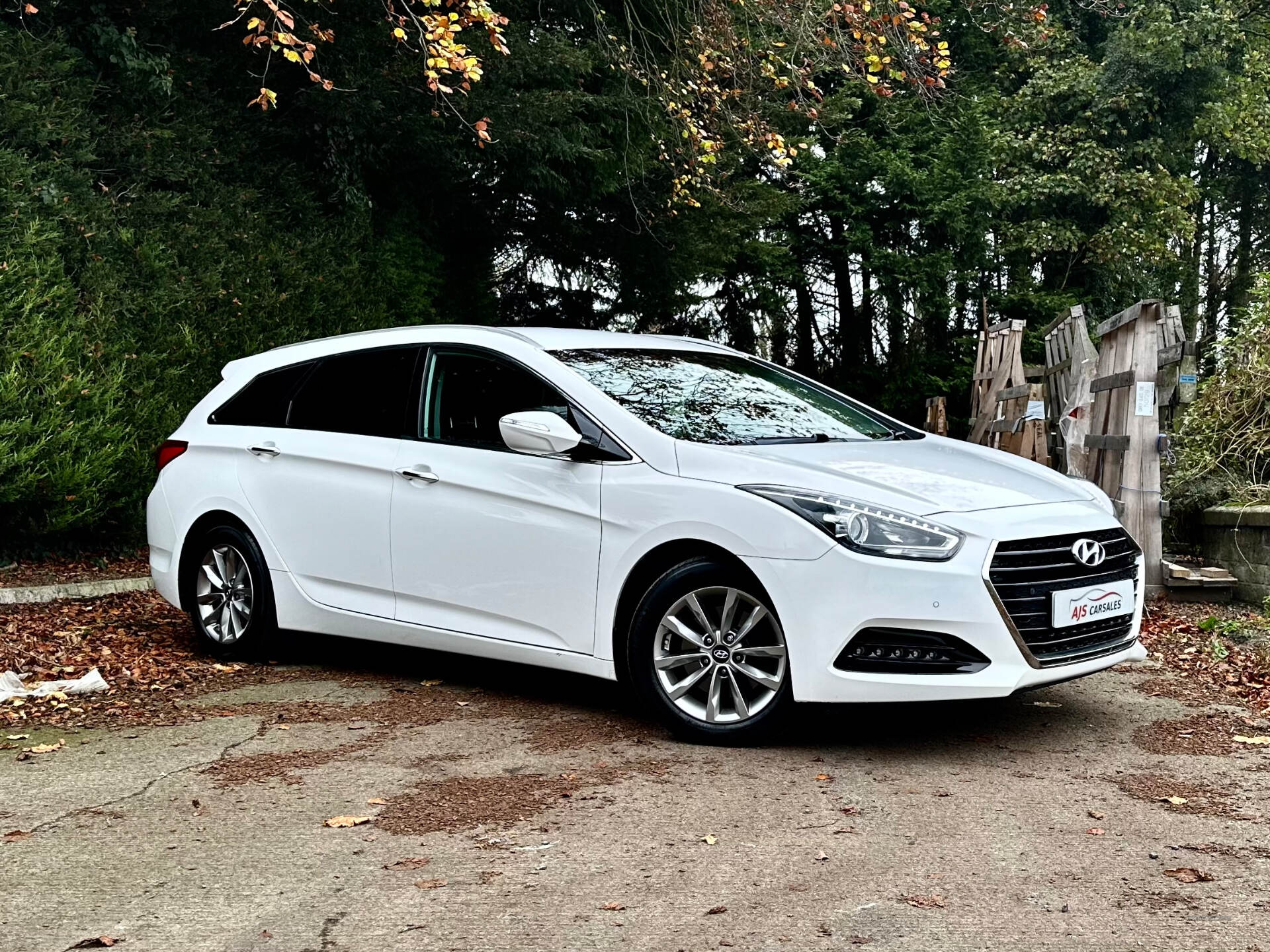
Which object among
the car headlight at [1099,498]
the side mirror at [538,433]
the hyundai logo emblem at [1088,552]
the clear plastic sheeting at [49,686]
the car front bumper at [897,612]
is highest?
the side mirror at [538,433]

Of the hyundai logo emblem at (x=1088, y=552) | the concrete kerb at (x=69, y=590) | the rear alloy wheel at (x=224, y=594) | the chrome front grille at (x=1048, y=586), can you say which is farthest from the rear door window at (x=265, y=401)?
the hyundai logo emblem at (x=1088, y=552)

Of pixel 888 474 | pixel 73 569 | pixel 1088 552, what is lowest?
pixel 73 569

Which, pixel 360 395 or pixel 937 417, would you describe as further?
pixel 937 417

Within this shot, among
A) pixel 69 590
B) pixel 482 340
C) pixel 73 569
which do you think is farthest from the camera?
pixel 73 569

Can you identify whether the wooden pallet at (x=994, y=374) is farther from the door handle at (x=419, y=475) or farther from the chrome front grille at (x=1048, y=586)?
the door handle at (x=419, y=475)

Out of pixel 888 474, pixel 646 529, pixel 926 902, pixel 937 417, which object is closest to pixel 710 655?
pixel 646 529

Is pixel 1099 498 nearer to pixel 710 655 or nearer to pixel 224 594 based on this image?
pixel 710 655

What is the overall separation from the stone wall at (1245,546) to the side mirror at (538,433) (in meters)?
5.11

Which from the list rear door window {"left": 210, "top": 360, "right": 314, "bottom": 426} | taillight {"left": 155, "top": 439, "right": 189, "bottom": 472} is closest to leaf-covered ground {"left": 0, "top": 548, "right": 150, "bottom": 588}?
taillight {"left": 155, "top": 439, "right": 189, "bottom": 472}

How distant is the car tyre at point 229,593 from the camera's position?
24.4 feet

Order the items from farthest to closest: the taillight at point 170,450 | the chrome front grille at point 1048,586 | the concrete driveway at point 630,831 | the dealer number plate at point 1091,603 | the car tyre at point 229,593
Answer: the taillight at point 170,450, the car tyre at point 229,593, the dealer number plate at point 1091,603, the chrome front grille at point 1048,586, the concrete driveway at point 630,831

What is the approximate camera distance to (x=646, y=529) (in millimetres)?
5734

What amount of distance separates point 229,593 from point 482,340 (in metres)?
2.19

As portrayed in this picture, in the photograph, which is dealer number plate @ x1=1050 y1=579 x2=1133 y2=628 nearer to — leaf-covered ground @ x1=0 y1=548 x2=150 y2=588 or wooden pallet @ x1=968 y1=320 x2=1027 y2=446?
leaf-covered ground @ x1=0 y1=548 x2=150 y2=588
